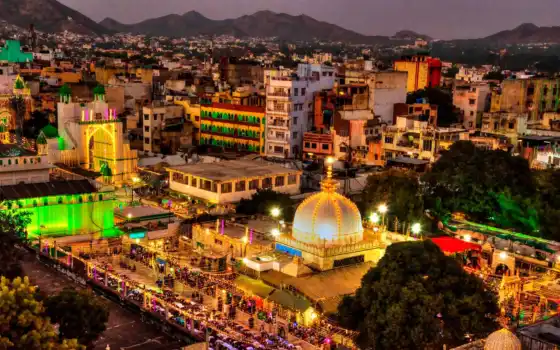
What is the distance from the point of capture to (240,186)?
3628 centimetres

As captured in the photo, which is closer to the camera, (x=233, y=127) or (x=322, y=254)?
(x=322, y=254)

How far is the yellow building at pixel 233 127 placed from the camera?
53000 millimetres

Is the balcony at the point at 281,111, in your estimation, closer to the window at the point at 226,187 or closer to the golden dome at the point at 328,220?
the window at the point at 226,187

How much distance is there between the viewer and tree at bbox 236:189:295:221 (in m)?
32.9

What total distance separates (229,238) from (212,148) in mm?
25356

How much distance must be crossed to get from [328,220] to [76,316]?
10020mm

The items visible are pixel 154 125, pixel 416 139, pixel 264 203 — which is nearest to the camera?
pixel 264 203

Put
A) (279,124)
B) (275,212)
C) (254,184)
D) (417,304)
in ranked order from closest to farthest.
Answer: (417,304) < (275,212) < (254,184) < (279,124)

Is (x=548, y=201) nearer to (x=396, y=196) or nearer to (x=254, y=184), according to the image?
(x=396, y=196)

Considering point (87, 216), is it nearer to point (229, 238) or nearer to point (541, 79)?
point (229, 238)

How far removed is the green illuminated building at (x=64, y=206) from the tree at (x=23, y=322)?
16.1 m

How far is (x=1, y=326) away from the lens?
13352 mm

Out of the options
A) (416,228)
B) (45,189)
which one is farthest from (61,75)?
(416,228)

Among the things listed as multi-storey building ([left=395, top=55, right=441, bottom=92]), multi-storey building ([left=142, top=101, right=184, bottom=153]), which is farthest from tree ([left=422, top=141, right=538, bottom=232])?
multi-storey building ([left=395, top=55, right=441, bottom=92])
